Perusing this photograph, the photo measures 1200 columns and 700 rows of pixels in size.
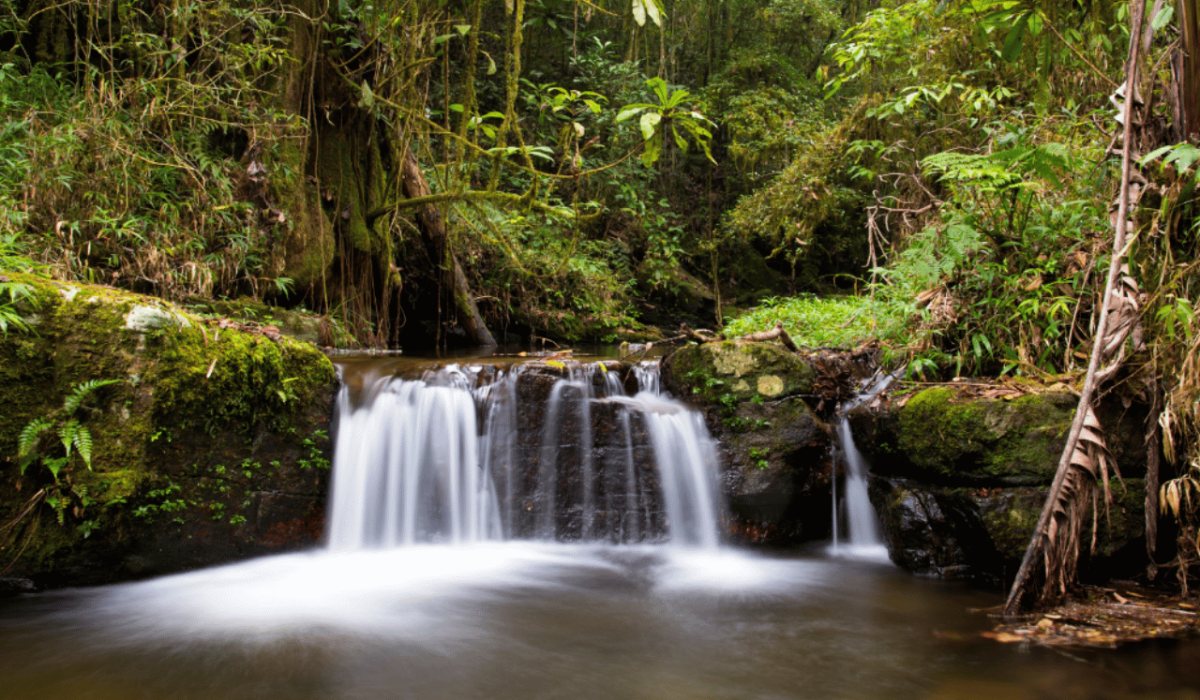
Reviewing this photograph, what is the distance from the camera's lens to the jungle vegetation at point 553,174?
11.7 ft

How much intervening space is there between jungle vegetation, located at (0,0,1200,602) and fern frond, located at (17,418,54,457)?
509 mm

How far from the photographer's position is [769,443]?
479 cm

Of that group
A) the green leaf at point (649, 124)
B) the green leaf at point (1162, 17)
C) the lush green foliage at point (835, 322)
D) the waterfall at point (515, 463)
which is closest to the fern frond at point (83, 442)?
the waterfall at point (515, 463)

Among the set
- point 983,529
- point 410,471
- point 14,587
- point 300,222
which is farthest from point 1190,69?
point 300,222

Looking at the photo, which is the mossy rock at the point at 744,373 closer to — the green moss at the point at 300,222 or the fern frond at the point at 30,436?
the fern frond at the point at 30,436

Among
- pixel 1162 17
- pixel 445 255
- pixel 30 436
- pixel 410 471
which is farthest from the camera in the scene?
pixel 445 255

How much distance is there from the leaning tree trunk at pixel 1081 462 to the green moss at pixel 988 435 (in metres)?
0.44

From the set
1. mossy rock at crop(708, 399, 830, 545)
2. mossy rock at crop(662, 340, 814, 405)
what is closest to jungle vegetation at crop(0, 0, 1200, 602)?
mossy rock at crop(662, 340, 814, 405)

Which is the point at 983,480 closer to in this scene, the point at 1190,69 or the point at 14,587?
the point at 1190,69

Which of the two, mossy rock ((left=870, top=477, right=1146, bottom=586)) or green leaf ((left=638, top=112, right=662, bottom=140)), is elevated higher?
green leaf ((left=638, top=112, right=662, bottom=140))

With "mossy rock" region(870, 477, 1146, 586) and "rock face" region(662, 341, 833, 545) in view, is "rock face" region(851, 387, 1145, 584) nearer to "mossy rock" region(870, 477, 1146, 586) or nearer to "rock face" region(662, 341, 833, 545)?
"mossy rock" region(870, 477, 1146, 586)

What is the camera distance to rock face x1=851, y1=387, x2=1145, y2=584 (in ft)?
11.7

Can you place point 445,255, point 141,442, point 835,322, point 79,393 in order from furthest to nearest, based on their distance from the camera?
point 445,255
point 835,322
point 141,442
point 79,393

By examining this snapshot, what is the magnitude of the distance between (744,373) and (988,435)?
1.67 meters
